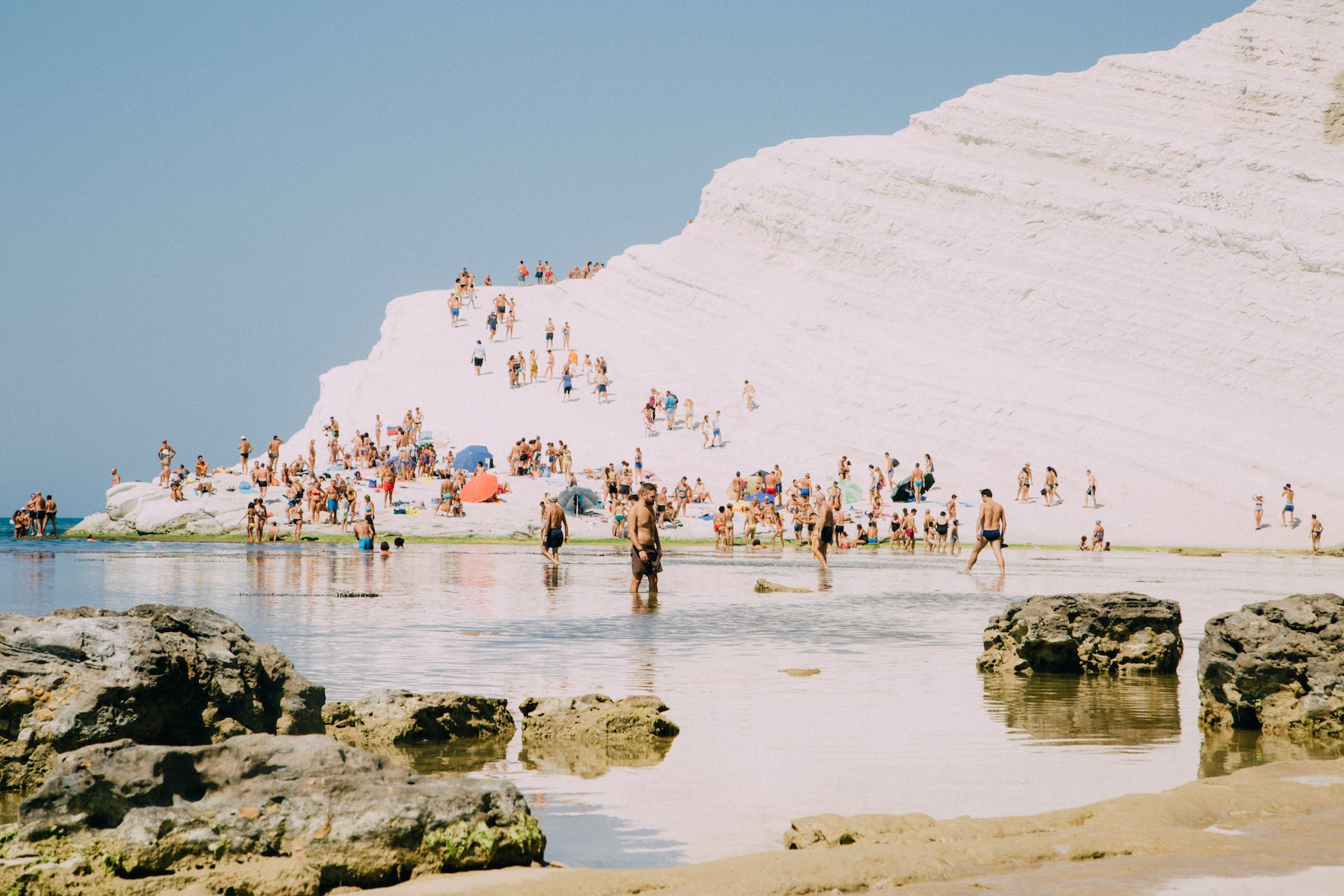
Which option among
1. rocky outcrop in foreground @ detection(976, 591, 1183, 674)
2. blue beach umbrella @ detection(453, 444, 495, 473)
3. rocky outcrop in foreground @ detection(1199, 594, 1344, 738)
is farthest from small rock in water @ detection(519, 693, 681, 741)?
blue beach umbrella @ detection(453, 444, 495, 473)

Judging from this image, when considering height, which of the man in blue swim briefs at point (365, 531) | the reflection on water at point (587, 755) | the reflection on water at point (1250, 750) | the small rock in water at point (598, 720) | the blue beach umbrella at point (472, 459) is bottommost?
the reflection on water at point (1250, 750)

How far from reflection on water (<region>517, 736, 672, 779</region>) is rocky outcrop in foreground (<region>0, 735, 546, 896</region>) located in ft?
5.52

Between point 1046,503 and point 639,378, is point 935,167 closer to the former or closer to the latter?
point 639,378

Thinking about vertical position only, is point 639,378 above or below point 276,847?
above

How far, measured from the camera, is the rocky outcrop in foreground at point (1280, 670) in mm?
6660

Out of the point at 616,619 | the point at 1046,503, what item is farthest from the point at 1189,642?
the point at 1046,503

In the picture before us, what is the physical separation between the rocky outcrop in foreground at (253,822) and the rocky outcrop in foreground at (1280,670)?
464cm

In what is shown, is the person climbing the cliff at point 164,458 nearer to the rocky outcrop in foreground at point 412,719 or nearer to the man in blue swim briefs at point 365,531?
the man in blue swim briefs at point 365,531

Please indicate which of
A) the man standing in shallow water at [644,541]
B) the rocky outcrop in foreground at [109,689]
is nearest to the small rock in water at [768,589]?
the man standing in shallow water at [644,541]

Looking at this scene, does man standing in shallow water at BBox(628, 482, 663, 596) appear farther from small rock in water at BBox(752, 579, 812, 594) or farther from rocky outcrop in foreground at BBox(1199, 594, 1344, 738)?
rocky outcrop in foreground at BBox(1199, 594, 1344, 738)

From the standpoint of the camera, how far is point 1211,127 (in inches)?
1836

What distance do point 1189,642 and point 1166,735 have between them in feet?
14.0

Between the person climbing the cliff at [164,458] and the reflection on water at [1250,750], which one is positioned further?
the person climbing the cliff at [164,458]

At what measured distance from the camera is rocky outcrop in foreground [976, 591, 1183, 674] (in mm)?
9023
